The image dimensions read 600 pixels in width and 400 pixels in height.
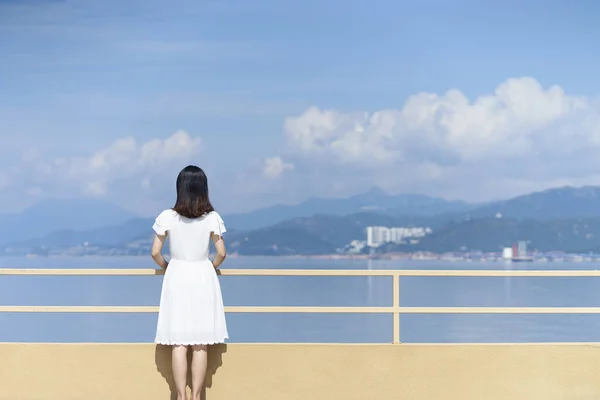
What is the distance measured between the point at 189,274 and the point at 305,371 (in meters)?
1.05

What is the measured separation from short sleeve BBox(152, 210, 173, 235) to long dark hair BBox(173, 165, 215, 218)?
0.20 feet

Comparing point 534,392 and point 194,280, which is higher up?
point 194,280

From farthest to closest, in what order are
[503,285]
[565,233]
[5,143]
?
[503,285] → [5,143] → [565,233]

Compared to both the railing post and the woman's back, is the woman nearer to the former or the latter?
the woman's back

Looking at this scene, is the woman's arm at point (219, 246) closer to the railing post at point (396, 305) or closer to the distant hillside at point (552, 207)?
the railing post at point (396, 305)

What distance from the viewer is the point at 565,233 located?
9475 centimetres

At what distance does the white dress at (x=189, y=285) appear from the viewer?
6.08m

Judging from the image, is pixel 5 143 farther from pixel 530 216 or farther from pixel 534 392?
pixel 534 392

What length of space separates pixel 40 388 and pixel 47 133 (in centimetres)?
9122

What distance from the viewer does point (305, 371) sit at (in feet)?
21.6

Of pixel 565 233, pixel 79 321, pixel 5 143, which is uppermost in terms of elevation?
pixel 5 143

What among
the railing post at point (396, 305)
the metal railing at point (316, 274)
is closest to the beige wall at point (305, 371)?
the railing post at point (396, 305)

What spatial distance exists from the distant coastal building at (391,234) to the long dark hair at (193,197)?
3440 inches

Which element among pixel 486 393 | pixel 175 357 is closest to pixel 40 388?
pixel 175 357
